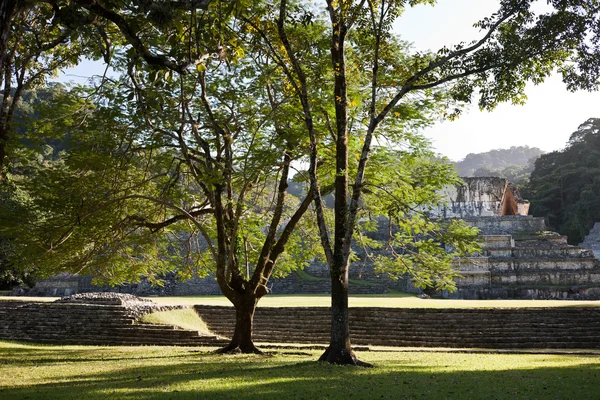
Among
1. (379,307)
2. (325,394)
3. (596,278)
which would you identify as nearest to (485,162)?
(596,278)

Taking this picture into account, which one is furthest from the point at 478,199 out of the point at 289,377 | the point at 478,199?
the point at 289,377

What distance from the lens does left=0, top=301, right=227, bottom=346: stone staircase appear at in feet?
50.2

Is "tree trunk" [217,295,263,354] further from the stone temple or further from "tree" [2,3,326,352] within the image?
the stone temple

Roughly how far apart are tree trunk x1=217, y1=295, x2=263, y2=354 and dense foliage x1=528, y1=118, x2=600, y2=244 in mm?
37012

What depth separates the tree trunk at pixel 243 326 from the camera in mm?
11992

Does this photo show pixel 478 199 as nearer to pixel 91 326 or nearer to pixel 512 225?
pixel 512 225

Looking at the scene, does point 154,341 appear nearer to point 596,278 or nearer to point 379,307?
point 379,307

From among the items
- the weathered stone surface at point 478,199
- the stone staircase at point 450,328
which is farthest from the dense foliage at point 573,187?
the stone staircase at point 450,328

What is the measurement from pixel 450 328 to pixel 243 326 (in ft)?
19.9

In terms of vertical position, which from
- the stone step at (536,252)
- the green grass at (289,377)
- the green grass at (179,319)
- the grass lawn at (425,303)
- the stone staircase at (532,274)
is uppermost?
the stone step at (536,252)

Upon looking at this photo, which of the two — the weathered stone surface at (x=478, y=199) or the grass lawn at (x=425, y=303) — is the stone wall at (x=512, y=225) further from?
the grass lawn at (x=425, y=303)

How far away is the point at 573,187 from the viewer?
1761 inches

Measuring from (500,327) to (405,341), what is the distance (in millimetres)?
2549

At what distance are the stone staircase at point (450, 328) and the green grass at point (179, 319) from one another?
831 mm
